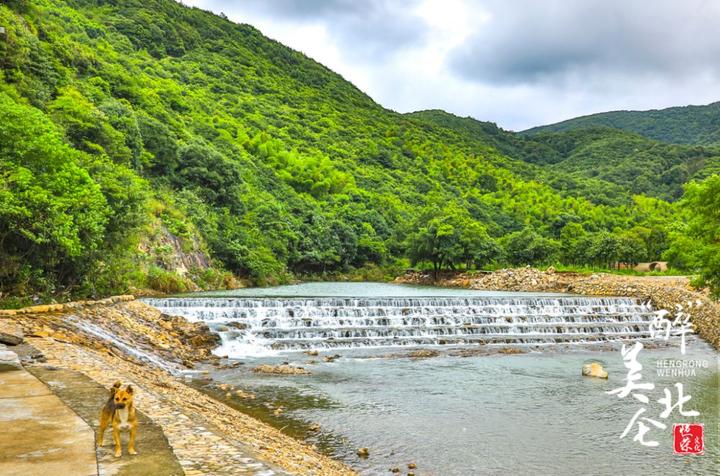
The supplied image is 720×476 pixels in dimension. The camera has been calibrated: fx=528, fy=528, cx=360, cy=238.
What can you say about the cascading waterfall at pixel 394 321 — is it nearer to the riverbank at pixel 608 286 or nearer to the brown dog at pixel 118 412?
the riverbank at pixel 608 286

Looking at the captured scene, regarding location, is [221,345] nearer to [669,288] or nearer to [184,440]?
[184,440]

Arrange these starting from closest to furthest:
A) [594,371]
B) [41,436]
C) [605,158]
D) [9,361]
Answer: [41,436] < [9,361] < [594,371] < [605,158]

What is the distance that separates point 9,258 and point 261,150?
5668cm

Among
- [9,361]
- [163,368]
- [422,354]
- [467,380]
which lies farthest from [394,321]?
[9,361]

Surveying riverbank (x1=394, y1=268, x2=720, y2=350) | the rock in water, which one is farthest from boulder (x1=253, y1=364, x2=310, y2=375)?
riverbank (x1=394, y1=268, x2=720, y2=350)

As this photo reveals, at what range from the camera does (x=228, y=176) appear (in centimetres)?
4441

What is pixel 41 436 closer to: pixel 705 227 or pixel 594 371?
pixel 594 371

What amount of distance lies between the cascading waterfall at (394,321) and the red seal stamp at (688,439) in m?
10.0

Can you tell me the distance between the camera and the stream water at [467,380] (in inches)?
326

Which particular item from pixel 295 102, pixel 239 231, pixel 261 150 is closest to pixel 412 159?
pixel 295 102

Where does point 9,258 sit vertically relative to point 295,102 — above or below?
below

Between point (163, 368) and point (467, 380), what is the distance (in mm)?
7808

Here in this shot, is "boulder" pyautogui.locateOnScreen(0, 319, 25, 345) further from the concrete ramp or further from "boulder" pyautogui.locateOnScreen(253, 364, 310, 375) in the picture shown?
"boulder" pyautogui.locateOnScreen(253, 364, 310, 375)

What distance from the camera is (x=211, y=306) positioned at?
2069 cm
